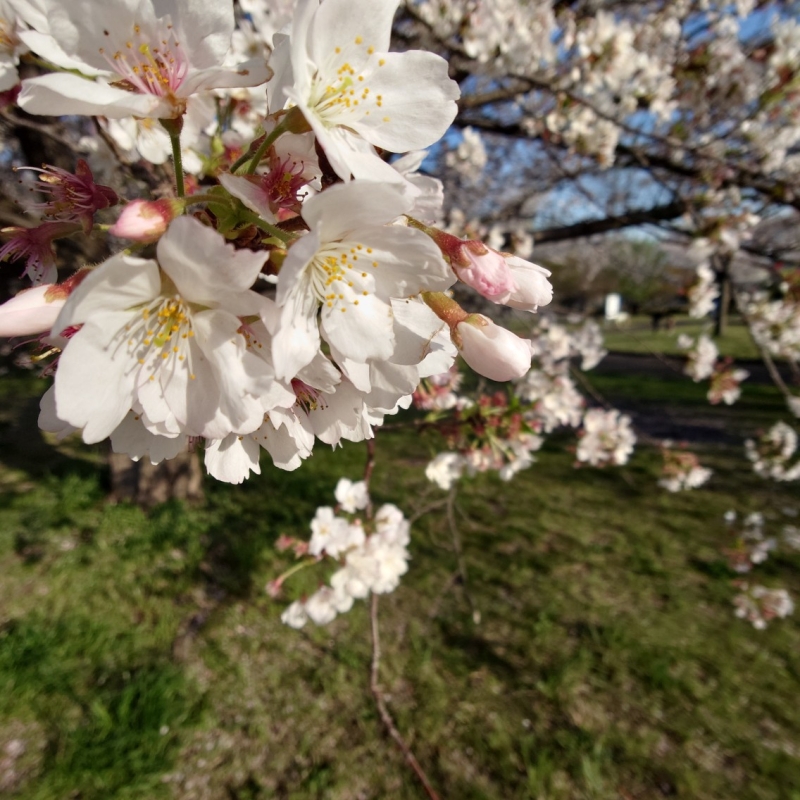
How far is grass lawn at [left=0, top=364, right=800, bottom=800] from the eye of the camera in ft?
7.77

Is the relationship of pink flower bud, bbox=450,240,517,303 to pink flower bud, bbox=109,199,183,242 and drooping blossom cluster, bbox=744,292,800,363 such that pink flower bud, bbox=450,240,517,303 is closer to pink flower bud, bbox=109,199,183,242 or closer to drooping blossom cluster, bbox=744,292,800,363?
pink flower bud, bbox=109,199,183,242

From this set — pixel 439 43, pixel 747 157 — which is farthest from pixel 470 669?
pixel 747 157

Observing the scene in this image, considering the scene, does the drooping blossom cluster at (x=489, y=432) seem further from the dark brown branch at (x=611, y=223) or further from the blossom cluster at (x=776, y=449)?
the blossom cluster at (x=776, y=449)

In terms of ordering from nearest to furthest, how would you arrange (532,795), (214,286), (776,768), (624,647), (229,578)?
(214,286) → (532,795) → (776,768) → (624,647) → (229,578)

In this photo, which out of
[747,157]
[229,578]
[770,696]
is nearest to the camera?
[770,696]

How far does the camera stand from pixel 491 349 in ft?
2.17

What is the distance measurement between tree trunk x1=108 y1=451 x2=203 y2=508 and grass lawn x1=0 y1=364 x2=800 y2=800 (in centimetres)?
18

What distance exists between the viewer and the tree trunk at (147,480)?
4.32m

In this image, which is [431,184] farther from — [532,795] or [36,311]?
[532,795]

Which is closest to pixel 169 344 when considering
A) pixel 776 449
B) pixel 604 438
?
pixel 604 438

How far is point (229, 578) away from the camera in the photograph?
357 centimetres

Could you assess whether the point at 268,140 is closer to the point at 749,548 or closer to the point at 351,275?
the point at 351,275

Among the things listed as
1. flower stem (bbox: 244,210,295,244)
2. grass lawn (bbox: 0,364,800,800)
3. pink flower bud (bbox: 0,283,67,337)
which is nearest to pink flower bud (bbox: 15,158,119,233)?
pink flower bud (bbox: 0,283,67,337)

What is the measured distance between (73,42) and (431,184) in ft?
1.45
